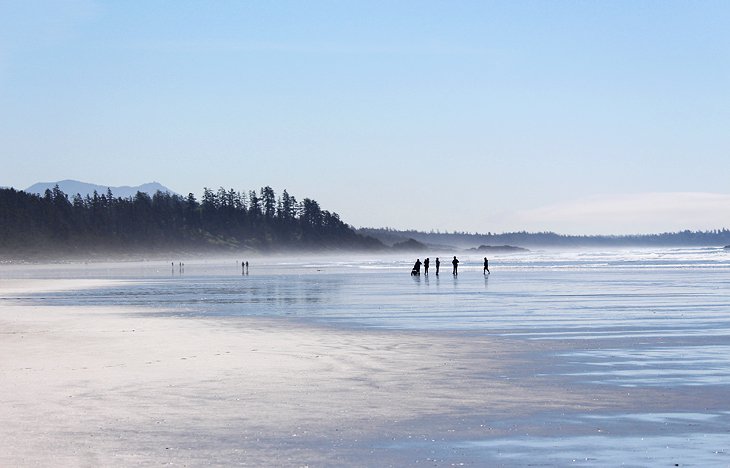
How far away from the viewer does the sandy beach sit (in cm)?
1192

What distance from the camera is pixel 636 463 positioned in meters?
11.1

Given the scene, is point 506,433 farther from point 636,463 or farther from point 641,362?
point 641,362

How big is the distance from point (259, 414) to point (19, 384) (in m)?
5.61

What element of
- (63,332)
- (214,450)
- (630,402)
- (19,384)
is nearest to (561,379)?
(630,402)

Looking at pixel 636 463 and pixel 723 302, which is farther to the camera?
pixel 723 302

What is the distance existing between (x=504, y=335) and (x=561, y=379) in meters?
9.00

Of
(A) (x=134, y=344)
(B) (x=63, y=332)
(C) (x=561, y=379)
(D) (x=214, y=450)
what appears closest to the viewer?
(D) (x=214, y=450)

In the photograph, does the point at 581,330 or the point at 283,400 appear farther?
the point at 581,330

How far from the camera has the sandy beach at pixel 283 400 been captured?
11.9 m

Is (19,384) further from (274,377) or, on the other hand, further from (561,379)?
(561,379)

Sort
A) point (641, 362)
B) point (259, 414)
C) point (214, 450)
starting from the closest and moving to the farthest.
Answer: point (214, 450) < point (259, 414) < point (641, 362)

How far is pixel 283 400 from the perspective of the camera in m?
15.7

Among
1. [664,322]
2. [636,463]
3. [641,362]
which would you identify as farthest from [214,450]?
[664,322]

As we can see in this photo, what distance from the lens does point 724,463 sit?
35.9 ft
